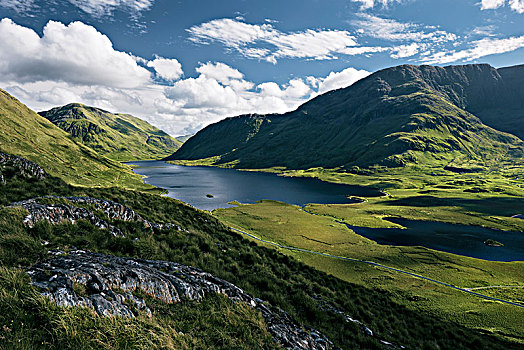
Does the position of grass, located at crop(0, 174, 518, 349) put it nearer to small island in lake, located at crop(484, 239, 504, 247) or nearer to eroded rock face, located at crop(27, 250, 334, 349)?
eroded rock face, located at crop(27, 250, 334, 349)

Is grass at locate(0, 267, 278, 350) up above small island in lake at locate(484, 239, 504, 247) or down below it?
above

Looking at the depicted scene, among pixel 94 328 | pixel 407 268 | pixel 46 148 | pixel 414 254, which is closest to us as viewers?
pixel 94 328

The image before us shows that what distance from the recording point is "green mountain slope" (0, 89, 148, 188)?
111425 mm

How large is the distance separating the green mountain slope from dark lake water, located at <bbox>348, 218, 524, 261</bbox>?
12679cm

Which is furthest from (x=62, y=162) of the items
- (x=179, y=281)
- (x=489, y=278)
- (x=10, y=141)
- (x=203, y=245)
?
(x=489, y=278)

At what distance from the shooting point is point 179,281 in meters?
13.3

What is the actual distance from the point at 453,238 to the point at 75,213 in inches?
4269

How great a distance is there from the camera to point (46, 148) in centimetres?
13688

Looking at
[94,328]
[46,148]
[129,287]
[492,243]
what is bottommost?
[492,243]

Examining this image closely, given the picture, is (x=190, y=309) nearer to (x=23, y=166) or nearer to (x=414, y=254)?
(x=23, y=166)

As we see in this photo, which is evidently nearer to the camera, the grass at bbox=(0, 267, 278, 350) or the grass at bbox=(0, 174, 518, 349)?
the grass at bbox=(0, 267, 278, 350)

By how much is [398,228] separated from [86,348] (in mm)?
110333

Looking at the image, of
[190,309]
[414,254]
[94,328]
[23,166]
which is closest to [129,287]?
[190,309]

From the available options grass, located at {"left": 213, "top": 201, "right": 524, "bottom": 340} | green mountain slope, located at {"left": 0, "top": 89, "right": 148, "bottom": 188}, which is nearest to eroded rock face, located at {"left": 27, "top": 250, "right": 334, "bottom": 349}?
grass, located at {"left": 213, "top": 201, "right": 524, "bottom": 340}
